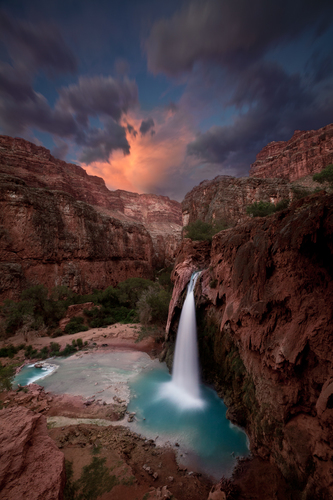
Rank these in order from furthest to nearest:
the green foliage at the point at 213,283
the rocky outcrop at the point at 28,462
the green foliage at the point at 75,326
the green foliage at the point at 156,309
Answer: the green foliage at the point at 75,326, the green foliage at the point at 156,309, the green foliage at the point at 213,283, the rocky outcrop at the point at 28,462

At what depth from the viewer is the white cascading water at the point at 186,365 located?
10.3 metres

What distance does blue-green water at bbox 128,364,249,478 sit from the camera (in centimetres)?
650

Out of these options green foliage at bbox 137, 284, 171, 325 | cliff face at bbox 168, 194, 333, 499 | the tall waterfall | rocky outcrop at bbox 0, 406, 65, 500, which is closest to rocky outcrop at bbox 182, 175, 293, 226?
green foliage at bbox 137, 284, 171, 325

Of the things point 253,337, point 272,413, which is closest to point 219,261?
point 253,337

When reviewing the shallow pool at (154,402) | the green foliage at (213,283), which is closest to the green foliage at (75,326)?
the shallow pool at (154,402)

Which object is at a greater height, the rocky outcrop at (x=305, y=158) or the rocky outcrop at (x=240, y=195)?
the rocky outcrop at (x=305, y=158)

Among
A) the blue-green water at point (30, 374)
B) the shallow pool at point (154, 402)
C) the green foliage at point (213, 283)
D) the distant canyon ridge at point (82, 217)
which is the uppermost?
the distant canyon ridge at point (82, 217)

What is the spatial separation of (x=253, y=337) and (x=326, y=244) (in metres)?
4.03

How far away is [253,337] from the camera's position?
23.7 ft

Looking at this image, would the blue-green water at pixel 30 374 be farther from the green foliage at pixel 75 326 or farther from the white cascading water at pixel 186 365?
the white cascading water at pixel 186 365

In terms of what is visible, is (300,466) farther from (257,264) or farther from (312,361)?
(257,264)

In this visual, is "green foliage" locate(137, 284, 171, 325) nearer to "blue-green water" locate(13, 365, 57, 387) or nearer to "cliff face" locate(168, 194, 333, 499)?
"blue-green water" locate(13, 365, 57, 387)

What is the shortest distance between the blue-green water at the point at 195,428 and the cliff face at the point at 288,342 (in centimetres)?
72

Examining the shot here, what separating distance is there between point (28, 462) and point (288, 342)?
6.30m
